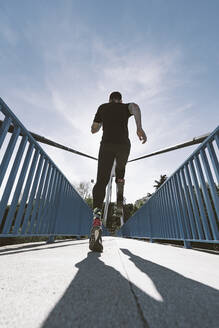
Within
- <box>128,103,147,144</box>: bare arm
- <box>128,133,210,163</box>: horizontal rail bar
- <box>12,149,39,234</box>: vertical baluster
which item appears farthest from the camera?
<box>128,133,210,163</box>: horizontal rail bar

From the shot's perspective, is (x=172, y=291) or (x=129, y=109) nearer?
(x=172, y=291)

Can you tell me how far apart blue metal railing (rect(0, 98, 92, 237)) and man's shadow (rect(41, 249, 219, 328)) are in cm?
135

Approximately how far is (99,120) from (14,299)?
93.2 inches

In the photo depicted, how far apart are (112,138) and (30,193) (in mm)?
1370

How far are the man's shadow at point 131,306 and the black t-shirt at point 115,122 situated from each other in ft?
5.78

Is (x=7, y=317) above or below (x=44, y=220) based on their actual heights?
below

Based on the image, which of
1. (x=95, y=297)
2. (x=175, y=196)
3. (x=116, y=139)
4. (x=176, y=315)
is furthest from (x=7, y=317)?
(x=175, y=196)

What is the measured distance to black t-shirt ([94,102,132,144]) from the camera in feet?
7.55

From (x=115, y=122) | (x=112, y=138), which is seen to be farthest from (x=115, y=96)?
(x=112, y=138)

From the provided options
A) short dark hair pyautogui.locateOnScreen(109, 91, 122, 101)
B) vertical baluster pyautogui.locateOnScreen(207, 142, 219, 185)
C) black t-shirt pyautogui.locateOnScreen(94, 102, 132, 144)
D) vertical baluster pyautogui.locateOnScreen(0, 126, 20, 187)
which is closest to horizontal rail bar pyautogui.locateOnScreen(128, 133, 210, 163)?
vertical baluster pyautogui.locateOnScreen(207, 142, 219, 185)

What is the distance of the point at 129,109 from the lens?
2.48 metres

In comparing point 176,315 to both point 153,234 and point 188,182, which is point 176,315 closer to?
point 188,182

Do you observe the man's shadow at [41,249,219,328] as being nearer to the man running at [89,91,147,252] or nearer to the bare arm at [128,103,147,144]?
the man running at [89,91,147,252]

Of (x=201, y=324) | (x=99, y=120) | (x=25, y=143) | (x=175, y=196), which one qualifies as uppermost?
(x=99, y=120)
